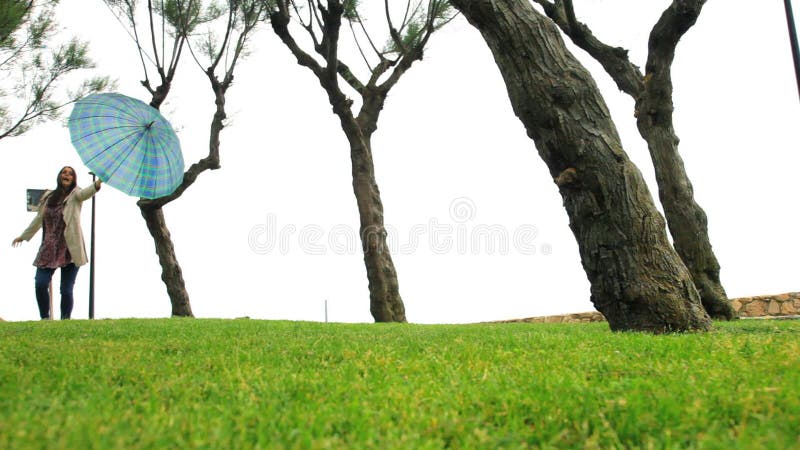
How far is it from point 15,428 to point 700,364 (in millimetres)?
3587

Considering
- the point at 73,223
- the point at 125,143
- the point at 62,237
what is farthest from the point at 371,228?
the point at 62,237

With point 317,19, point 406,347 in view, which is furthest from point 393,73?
point 406,347

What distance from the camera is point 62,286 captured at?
9453mm

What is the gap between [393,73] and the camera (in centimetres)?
1371

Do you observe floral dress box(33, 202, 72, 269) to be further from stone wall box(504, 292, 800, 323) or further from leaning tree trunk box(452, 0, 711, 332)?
stone wall box(504, 292, 800, 323)

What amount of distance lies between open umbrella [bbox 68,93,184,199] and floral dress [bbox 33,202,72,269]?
1.31 m

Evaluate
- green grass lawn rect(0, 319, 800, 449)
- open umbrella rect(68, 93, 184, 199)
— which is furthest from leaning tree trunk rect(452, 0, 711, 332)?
open umbrella rect(68, 93, 184, 199)

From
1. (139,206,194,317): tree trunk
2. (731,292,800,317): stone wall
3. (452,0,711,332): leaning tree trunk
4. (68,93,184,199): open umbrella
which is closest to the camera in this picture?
(452,0,711,332): leaning tree trunk

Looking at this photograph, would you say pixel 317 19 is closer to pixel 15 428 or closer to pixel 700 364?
pixel 700 364

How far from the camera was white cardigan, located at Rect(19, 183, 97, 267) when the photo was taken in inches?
368

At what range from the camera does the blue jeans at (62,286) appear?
30.9 ft

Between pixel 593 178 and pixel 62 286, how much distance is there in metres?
7.77

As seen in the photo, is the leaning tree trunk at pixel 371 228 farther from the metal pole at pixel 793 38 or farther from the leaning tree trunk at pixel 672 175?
the metal pole at pixel 793 38

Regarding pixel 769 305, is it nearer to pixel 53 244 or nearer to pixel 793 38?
pixel 793 38
